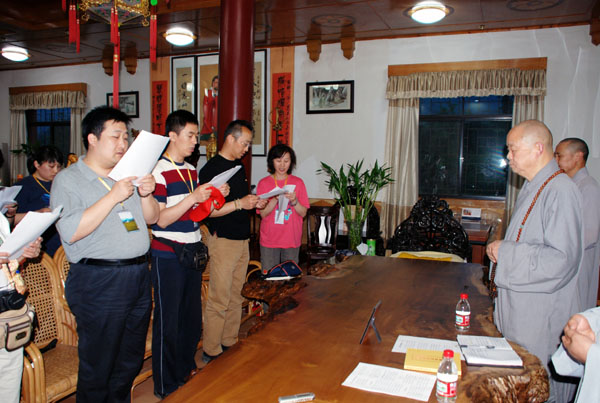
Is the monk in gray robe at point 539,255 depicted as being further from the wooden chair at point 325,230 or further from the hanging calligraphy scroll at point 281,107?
the hanging calligraphy scroll at point 281,107

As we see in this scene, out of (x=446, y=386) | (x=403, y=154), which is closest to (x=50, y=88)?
(x=403, y=154)

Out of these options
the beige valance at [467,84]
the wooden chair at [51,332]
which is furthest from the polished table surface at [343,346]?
the beige valance at [467,84]

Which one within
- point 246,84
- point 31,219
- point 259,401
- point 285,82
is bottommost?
point 259,401

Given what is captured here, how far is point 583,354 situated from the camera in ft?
4.52

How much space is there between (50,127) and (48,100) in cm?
58

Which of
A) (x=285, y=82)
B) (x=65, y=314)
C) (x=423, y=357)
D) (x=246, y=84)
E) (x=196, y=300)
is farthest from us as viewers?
(x=285, y=82)

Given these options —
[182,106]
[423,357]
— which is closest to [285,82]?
[182,106]

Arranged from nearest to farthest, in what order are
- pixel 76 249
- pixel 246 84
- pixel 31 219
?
1. pixel 31 219
2. pixel 76 249
3. pixel 246 84

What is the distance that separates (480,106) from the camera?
238 inches

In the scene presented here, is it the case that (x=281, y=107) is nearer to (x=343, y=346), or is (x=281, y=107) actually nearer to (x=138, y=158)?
(x=138, y=158)

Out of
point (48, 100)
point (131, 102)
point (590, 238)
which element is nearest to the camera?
point (590, 238)

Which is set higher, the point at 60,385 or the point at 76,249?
the point at 76,249

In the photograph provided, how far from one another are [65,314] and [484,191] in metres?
5.34

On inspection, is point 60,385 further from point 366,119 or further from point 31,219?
point 366,119
